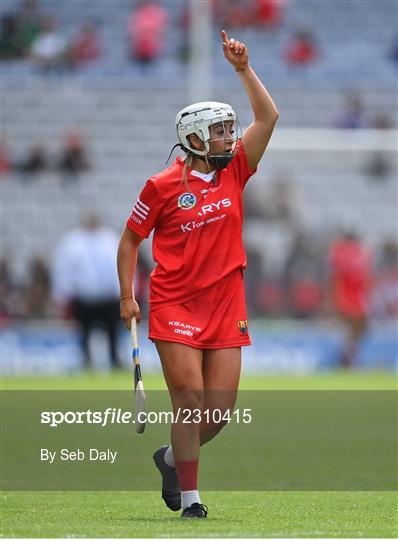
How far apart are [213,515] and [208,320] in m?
1.04

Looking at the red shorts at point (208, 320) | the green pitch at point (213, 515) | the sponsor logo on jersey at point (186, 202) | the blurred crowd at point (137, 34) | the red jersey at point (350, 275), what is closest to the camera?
the green pitch at point (213, 515)

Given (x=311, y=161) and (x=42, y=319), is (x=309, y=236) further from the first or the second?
(x=42, y=319)

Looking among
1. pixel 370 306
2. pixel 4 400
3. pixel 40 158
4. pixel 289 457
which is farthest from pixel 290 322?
pixel 289 457

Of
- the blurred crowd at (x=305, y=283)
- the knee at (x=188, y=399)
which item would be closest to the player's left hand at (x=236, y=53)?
the knee at (x=188, y=399)

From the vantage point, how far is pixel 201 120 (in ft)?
25.8

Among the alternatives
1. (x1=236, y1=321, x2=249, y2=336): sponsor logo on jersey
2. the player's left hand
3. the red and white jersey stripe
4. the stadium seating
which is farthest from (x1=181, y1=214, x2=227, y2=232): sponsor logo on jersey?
the stadium seating

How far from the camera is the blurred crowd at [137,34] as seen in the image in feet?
94.3

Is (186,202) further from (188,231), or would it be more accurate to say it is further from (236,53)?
(236,53)

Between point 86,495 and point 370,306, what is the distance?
1612 cm

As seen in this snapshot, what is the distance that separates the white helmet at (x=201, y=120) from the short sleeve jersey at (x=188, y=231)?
7.1 inches

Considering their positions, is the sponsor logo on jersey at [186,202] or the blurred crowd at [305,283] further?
the blurred crowd at [305,283]

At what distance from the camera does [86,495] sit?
878cm

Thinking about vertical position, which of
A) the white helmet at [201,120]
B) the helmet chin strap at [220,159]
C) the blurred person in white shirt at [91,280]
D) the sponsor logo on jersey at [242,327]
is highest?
the white helmet at [201,120]

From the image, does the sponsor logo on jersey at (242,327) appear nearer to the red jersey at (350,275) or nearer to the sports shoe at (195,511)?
the sports shoe at (195,511)
